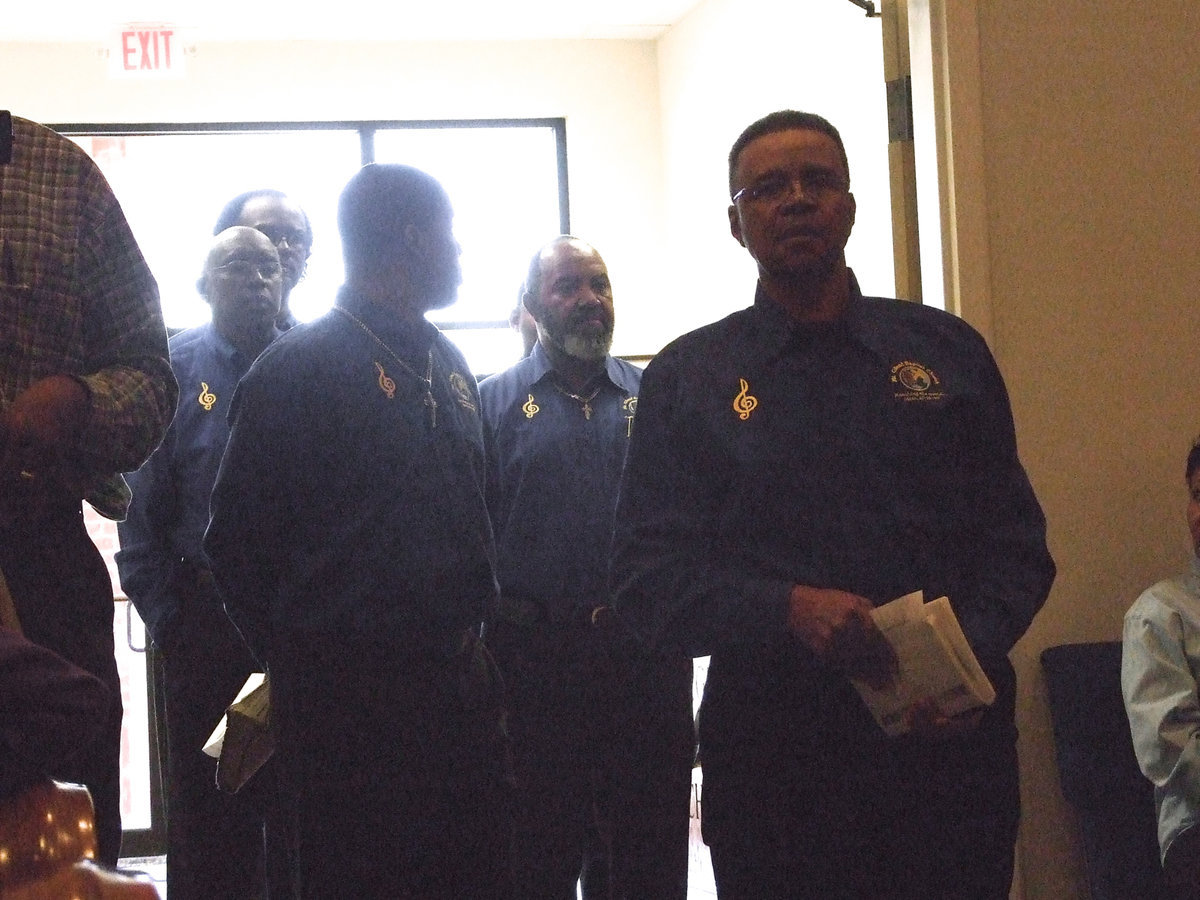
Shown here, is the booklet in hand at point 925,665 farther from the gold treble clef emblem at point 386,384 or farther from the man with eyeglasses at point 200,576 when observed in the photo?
the man with eyeglasses at point 200,576

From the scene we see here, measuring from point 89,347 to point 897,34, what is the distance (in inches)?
80.3

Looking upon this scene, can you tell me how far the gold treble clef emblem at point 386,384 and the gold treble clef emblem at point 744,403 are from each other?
2.15ft

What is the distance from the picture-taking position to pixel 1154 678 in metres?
2.41

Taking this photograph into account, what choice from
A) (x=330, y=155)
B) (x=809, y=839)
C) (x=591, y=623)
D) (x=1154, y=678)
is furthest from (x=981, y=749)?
(x=330, y=155)

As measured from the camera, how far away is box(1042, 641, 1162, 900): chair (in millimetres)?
2531

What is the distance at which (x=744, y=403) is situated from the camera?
1.76 metres

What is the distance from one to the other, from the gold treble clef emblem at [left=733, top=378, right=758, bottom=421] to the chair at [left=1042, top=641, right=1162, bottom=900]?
129cm

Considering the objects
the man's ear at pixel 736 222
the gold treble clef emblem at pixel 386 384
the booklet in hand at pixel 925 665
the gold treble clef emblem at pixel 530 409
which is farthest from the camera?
the gold treble clef emblem at pixel 530 409

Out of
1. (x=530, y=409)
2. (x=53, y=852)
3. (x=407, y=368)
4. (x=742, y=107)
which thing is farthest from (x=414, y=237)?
(x=742, y=107)

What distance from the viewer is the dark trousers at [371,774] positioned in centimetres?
205

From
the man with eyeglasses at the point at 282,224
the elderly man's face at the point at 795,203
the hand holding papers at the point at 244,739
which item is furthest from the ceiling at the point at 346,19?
the elderly man's face at the point at 795,203

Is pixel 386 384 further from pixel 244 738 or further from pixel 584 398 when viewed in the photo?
pixel 584 398

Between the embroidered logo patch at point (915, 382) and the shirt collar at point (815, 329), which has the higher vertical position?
the shirt collar at point (815, 329)

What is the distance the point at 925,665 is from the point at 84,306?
1053 mm
